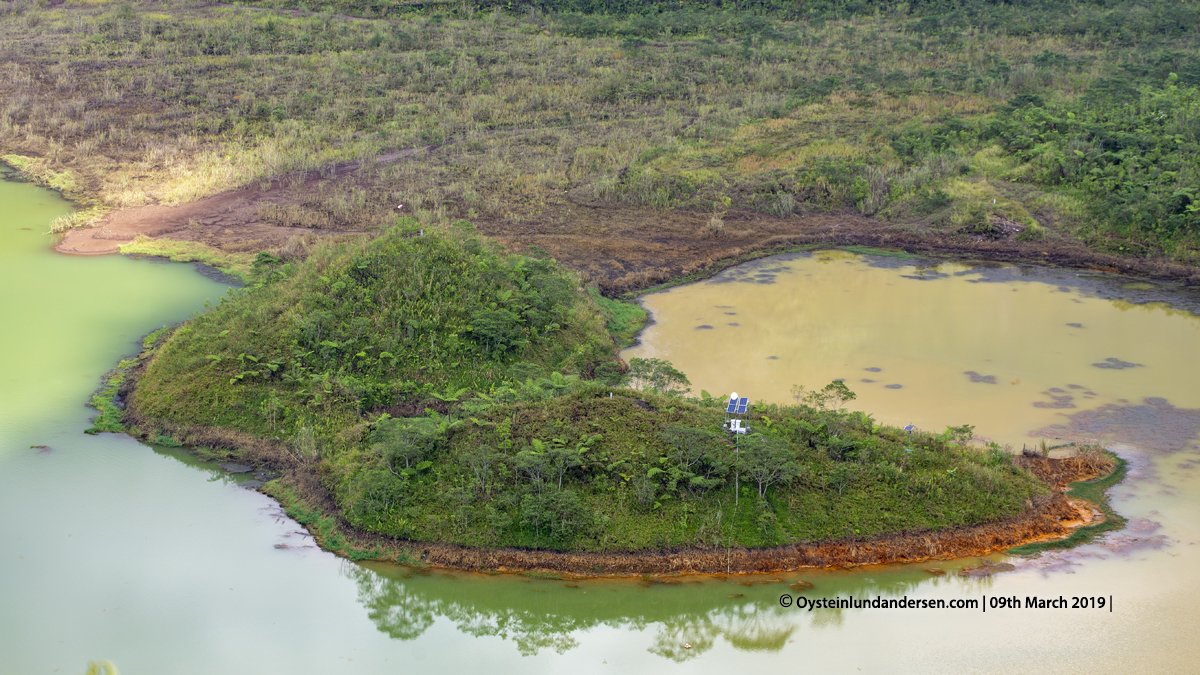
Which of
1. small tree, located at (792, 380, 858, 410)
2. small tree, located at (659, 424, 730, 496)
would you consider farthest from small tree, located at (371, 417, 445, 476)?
small tree, located at (792, 380, 858, 410)

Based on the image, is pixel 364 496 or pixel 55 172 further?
pixel 55 172

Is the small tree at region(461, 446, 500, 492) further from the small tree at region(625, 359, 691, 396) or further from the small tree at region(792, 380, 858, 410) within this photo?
the small tree at region(792, 380, 858, 410)

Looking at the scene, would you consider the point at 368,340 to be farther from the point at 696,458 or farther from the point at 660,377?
the point at 696,458

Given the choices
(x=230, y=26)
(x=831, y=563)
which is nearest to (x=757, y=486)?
(x=831, y=563)

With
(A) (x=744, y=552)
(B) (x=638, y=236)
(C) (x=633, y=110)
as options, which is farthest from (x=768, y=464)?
(C) (x=633, y=110)

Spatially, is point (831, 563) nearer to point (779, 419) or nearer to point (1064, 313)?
point (779, 419)

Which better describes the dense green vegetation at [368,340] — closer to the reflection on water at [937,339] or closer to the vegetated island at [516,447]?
the vegetated island at [516,447]

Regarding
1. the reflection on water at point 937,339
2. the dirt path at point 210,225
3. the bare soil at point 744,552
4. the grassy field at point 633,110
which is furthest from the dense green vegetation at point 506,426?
the grassy field at point 633,110
